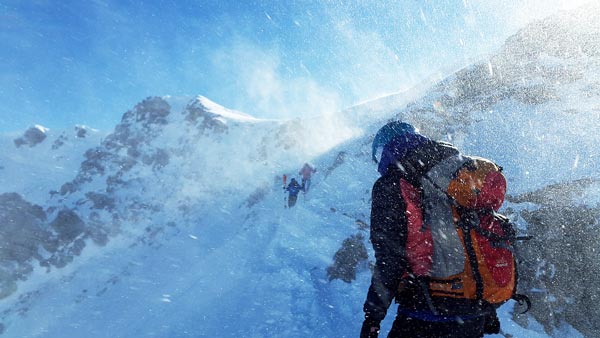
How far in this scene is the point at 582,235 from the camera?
1431cm

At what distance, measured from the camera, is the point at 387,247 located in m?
2.17

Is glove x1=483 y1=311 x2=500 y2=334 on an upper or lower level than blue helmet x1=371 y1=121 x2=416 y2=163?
lower

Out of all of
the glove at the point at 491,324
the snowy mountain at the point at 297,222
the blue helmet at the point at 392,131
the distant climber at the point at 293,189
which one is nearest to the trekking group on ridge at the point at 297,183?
the distant climber at the point at 293,189

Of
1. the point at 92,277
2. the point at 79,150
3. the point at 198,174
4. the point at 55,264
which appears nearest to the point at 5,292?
the point at 55,264

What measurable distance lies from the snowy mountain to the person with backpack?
1.34 ft

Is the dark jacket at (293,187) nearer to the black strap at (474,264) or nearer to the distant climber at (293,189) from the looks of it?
the distant climber at (293,189)

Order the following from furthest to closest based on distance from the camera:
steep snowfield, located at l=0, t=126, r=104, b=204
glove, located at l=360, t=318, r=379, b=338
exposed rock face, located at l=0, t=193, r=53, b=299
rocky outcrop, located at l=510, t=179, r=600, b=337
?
steep snowfield, located at l=0, t=126, r=104, b=204 < exposed rock face, located at l=0, t=193, r=53, b=299 < rocky outcrop, located at l=510, t=179, r=600, b=337 < glove, located at l=360, t=318, r=379, b=338

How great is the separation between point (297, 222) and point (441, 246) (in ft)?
69.9

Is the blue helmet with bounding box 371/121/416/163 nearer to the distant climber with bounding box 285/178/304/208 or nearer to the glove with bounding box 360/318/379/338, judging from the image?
the glove with bounding box 360/318/379/338

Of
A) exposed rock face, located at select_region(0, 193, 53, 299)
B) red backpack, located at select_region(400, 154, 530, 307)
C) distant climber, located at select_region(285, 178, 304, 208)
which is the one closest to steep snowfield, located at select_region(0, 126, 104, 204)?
exposed rock face, located at select_region(0, 193, 53, 299)

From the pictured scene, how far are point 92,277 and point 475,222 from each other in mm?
46344

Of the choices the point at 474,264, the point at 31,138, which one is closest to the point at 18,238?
the point at 31,138

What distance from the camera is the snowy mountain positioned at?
1534 centimetres

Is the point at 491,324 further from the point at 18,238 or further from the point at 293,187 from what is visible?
the point at 18,238
